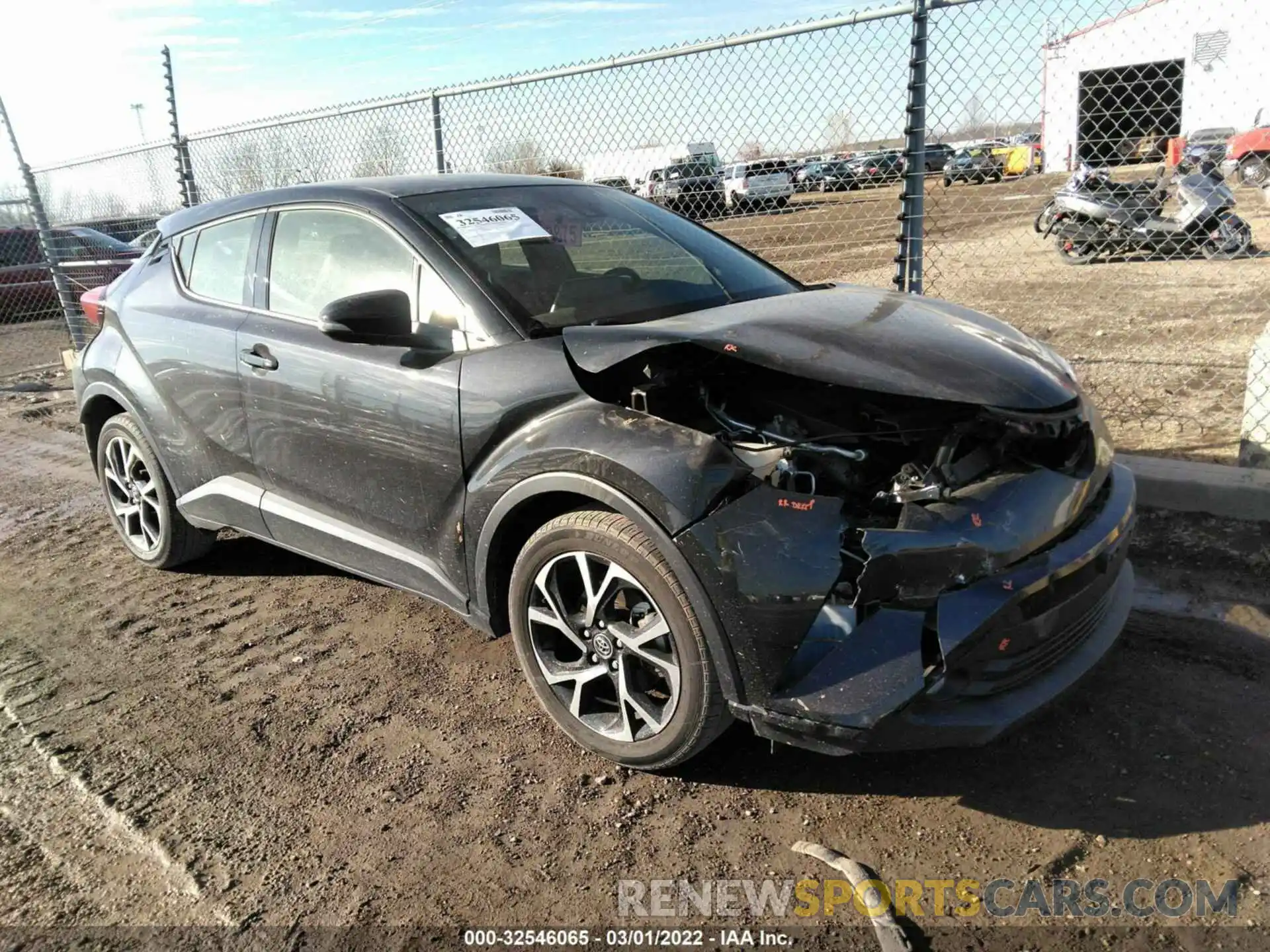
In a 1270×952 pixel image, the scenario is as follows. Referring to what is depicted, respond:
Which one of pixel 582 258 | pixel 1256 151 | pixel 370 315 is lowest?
pixel 370 315

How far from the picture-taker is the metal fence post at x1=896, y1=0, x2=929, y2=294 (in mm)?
4441

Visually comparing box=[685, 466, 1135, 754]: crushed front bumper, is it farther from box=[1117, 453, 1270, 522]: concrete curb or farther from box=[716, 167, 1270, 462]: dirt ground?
box=[716, 167, 1270, 462]: dirt ground

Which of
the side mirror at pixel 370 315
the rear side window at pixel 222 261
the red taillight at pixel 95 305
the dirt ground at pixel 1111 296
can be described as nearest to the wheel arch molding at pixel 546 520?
the side mirror at pixel 370 315

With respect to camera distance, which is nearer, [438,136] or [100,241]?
[438,136]

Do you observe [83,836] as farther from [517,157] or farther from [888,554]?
[517,157]

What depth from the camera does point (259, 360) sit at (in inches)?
143

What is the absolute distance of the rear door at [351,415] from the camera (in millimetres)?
3104

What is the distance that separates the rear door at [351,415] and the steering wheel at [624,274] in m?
0.64

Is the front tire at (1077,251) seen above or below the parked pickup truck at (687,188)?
below

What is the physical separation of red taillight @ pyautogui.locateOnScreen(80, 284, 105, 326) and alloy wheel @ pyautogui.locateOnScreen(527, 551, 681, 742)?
128 inches

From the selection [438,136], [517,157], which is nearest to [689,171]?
[517,157]

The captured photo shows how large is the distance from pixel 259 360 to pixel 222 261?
0.71 meters

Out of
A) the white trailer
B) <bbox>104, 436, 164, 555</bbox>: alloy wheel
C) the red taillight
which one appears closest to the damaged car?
<bbox>104, 436, 164, 555</bbox>: alloy wheel

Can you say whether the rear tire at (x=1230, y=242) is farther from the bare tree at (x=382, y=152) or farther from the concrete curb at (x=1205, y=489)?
the bare tree at (x=382, y=152)
